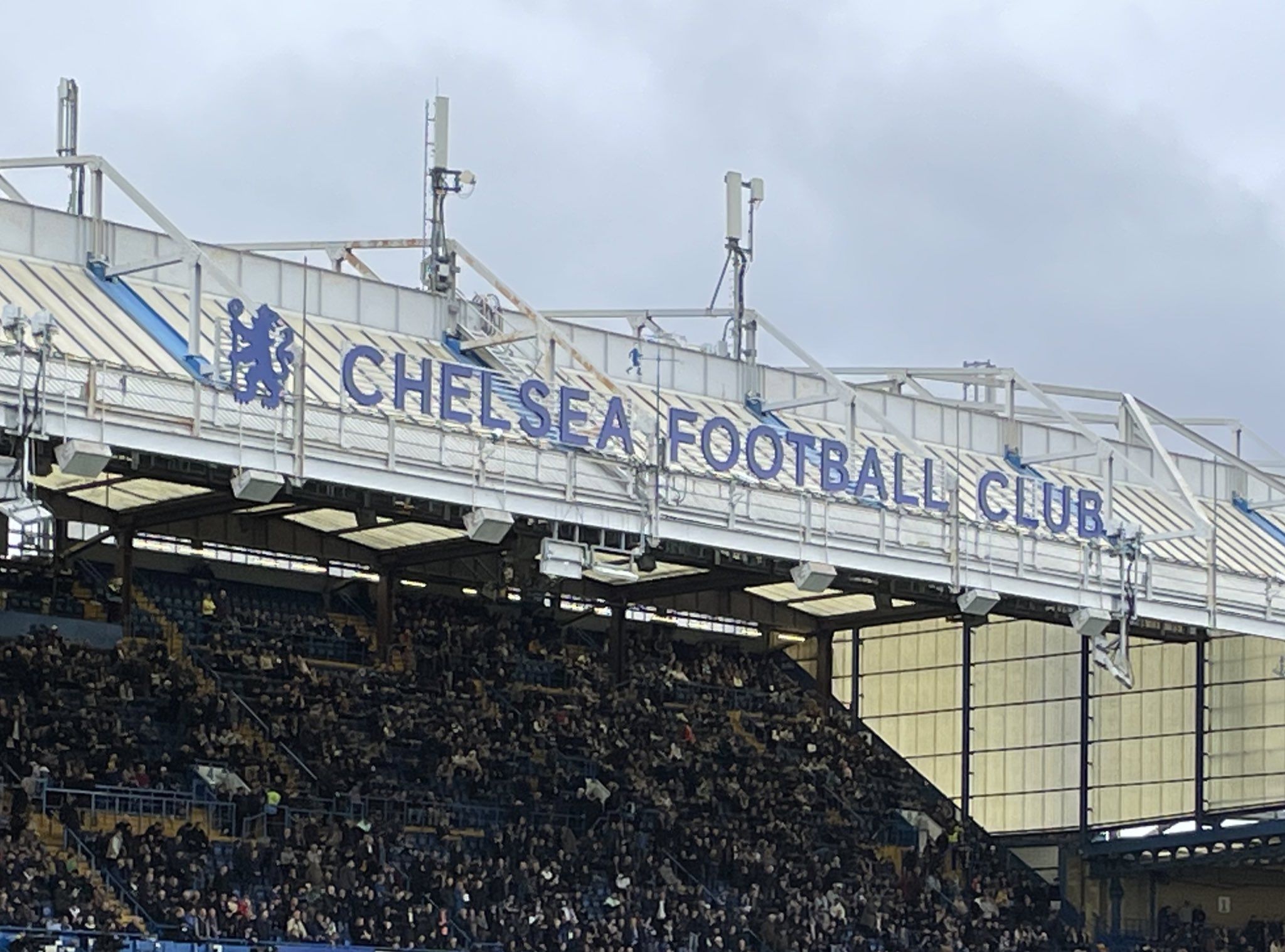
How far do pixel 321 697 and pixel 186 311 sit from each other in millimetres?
7968

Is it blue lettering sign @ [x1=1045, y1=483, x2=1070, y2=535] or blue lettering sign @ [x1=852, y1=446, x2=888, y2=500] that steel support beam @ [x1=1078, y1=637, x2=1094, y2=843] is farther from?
blue lettering sign @ [x1=852, y1=446, x2=888, y2=500]

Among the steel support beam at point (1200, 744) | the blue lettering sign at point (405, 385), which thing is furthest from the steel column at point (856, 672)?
the blue lettering sign at point (405, 385)

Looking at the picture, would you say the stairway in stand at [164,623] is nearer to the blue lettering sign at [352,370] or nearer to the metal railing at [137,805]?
the metal railing at [137,805]

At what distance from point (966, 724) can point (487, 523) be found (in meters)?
22.2

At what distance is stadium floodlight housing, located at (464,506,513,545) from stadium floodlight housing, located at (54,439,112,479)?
6.23m

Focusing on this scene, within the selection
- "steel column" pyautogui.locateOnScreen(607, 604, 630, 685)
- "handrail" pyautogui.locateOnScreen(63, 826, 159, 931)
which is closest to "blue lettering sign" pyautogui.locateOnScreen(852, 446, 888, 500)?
"steel column" pyautogui.locateOnScreen(607, 604, 630, 685)

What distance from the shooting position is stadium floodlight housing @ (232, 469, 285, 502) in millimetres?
40250

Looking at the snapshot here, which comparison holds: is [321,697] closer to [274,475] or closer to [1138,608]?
[274,475]

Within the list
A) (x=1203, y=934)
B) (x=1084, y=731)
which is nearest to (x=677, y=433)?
(x=1084, y=731)

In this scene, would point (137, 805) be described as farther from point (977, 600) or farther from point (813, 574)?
point (977, 600)

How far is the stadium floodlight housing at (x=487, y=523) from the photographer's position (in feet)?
141

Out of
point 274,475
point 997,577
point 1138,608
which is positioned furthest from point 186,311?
point 1138,608

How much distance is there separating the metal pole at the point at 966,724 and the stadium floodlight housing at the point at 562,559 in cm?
2028

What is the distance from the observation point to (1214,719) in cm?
5962
